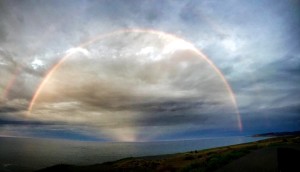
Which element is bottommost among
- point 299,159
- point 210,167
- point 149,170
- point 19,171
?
point 19,171

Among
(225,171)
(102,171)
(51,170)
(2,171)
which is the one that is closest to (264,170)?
(225,171)

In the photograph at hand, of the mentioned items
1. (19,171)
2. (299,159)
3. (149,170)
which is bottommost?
(19,171)

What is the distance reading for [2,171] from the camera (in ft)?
246

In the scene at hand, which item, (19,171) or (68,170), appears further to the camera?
(19,171)

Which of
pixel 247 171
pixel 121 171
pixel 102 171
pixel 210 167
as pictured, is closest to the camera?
pixel 247 171

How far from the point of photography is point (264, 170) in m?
15.8

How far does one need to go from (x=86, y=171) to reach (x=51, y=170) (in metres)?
11.2

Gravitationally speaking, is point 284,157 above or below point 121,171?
above

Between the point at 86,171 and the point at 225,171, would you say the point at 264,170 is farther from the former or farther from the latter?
the point at 86,171

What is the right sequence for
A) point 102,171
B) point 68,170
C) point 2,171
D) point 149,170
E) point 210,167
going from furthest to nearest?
point 2,171 → point 68,170 → point 102,171 → point 149,170 → point 210,167

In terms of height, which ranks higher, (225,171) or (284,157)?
(284,157)

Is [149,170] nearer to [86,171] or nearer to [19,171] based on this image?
[86,171]

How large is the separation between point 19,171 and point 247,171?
8473 centimetres

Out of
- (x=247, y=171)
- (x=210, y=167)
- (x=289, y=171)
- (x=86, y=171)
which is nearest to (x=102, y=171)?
(x=86, y=171)
